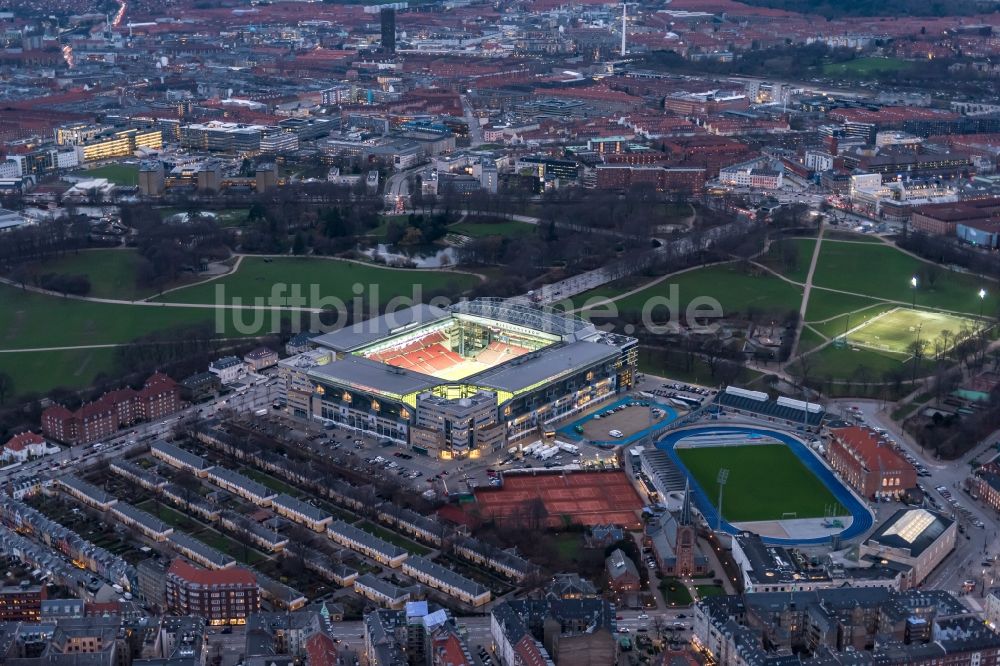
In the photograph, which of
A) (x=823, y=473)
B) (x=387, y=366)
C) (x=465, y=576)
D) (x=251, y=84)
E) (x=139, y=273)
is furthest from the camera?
(x=251, y=84)

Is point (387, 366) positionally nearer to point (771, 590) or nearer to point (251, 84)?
point (771, 590)

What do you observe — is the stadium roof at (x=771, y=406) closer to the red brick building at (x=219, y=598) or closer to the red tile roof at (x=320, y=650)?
the red brick building at (x=219, y=598)

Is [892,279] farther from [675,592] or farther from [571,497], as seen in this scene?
[675,592]

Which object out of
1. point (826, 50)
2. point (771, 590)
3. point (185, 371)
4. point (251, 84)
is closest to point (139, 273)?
point (185, 371)

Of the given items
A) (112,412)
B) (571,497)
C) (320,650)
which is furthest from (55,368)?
(320,650)

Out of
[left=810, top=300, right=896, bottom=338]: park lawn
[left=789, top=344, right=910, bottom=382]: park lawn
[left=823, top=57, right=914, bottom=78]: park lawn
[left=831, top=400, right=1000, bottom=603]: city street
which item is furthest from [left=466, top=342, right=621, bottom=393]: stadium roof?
[left=823, top=57, right=914, bottom=78]: park lawn

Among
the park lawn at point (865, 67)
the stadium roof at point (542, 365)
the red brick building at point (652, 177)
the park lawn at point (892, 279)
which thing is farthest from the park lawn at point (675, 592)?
the park lawn at point (865, 67)

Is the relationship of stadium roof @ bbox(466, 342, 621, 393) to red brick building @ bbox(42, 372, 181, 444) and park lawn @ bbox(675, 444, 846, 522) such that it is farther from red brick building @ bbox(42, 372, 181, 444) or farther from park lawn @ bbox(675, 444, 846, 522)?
red brick building @ bbox(42, 372, 181, 444)
